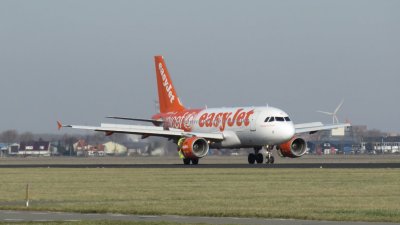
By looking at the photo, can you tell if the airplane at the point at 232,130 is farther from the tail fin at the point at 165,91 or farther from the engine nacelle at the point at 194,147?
the tail fin at the point at 165,91

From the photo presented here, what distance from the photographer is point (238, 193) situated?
4472cm

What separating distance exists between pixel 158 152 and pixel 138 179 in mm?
70278

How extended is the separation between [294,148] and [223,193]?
4169cm

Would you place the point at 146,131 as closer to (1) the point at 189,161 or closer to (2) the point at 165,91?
(1) the point at 189,161

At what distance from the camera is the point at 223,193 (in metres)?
44.8

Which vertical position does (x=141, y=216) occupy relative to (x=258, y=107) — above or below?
below

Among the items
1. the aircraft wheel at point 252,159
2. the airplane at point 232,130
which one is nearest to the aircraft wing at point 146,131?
the airplane at point 232,130

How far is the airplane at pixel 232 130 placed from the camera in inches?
3241

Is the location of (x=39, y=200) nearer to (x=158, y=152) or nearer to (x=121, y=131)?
(x=121, y=131)

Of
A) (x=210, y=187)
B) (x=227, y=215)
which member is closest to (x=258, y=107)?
(x=210, y=187)

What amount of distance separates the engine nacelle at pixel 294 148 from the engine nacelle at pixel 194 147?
20.1 ft

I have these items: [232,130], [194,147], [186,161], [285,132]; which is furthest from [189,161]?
[285,132]

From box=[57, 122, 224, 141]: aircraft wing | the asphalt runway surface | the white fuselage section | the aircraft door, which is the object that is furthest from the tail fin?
the asphalt runway surface

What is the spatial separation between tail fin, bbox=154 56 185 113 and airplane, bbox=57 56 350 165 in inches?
149
